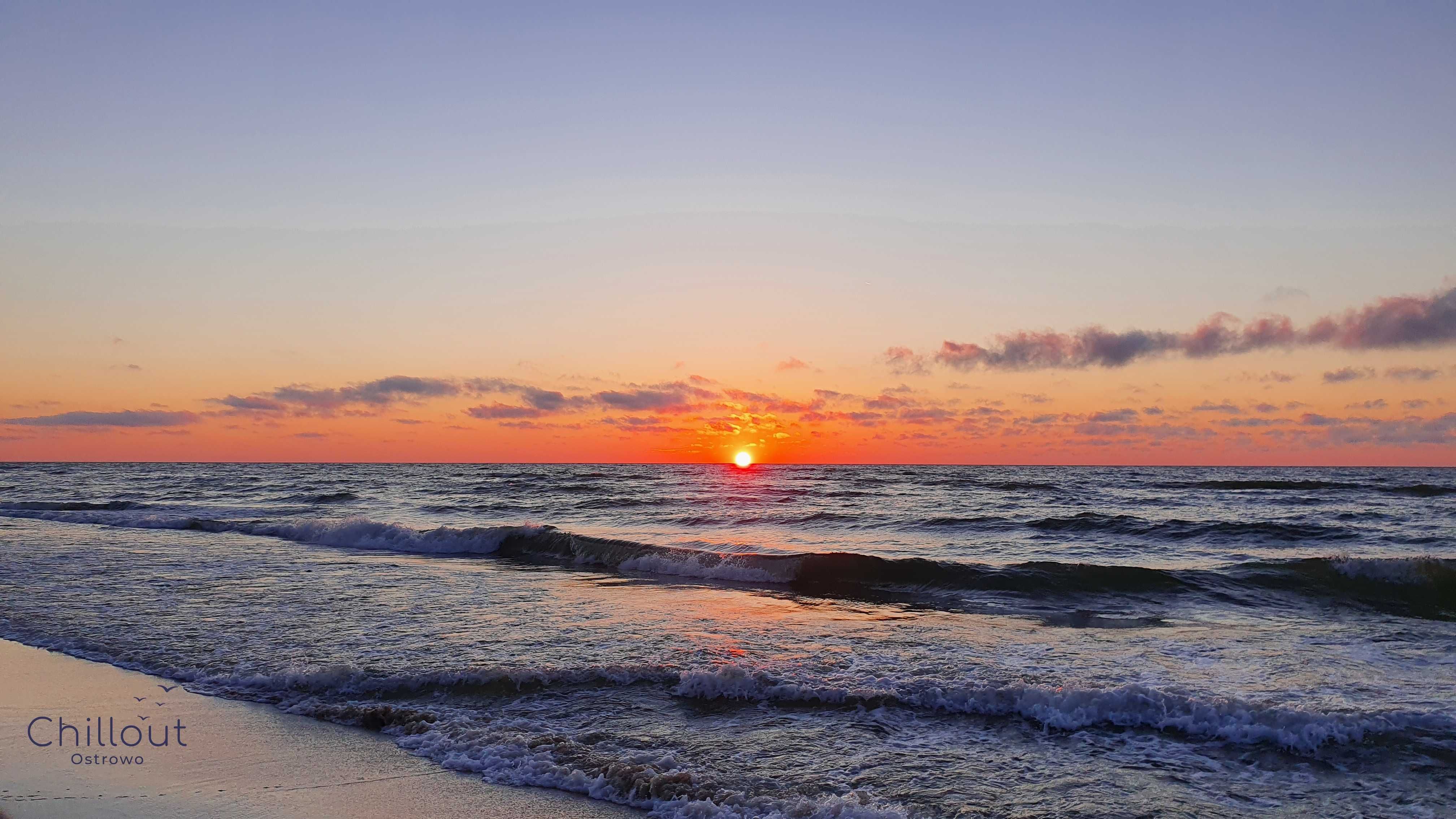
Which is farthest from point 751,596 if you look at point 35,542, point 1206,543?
point 35,542

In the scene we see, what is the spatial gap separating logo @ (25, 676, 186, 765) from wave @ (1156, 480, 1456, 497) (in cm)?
5144

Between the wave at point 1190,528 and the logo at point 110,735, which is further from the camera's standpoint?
the wave at point 1190,528

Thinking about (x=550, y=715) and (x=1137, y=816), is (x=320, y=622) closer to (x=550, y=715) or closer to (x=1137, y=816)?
(x=550, y=715)

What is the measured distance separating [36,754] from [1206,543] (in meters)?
25.5

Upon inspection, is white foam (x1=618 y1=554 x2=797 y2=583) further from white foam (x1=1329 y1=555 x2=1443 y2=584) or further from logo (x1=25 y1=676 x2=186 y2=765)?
logo (x1=25 y1=676 x2=186 y2=765)

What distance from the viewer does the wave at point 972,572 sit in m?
15.5

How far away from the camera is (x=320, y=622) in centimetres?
1145

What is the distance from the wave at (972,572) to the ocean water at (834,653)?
0.11 meters

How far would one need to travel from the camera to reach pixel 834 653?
32.5ft

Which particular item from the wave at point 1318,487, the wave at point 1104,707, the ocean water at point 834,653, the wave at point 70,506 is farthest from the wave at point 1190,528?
the wave at point 70,506

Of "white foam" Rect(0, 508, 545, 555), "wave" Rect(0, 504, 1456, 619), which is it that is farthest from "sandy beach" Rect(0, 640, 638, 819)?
"white foam" Rect(0, 508, 545, 555)

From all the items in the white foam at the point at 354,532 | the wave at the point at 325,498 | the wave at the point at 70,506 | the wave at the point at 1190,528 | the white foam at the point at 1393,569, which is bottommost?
the wave at the point at 325,498

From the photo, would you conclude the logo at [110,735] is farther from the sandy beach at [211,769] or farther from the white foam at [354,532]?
the white foam at [354,532]

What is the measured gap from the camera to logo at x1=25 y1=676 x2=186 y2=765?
649 cm
